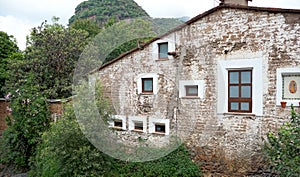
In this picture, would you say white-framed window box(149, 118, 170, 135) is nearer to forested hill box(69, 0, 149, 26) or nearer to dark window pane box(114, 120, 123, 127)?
dark window pane box(114, 120, 123, 127)

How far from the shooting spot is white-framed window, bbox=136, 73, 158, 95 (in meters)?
6.52

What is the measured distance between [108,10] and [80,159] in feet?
20.6

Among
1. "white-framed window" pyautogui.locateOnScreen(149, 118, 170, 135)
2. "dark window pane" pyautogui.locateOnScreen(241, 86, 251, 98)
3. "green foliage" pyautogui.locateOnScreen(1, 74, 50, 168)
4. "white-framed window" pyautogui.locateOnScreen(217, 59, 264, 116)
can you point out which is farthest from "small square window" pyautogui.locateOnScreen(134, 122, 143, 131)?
"green foliage" pyautogui.locateOnScreen(1, 74, 50, 168)

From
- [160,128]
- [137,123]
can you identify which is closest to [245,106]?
[160,128]

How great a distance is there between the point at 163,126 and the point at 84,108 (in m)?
2.12

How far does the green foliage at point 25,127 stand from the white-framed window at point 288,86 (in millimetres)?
6786

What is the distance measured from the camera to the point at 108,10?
1000 centimetres

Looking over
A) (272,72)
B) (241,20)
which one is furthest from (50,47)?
(272,72)

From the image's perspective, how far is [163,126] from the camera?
260 inches

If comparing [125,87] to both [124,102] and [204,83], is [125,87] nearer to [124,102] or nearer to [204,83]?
[124,102]

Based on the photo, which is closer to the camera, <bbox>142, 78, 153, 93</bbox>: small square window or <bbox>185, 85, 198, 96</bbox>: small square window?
<bbox>185, 85, 198, 96</bbox>: small square window

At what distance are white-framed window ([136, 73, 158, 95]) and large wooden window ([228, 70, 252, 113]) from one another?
1859 mm

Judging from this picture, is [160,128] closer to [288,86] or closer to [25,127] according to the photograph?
[288,86]

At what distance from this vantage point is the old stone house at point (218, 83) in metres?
5.26
